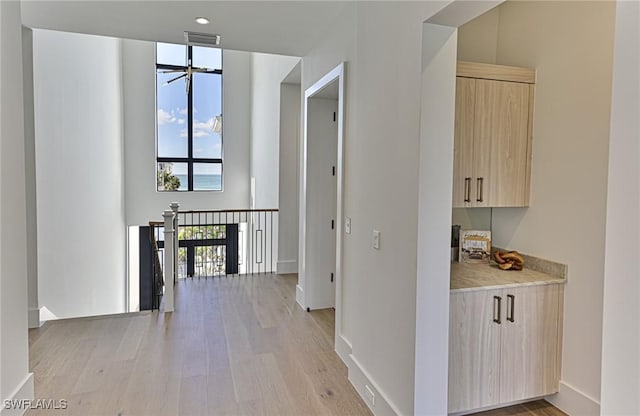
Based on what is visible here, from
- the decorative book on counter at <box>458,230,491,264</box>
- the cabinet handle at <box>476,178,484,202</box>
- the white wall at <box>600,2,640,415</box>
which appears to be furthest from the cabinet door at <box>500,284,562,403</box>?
the white wall at <box>600,2,640,415</box>

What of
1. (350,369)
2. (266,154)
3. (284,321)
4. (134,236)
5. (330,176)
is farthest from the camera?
(134,236)

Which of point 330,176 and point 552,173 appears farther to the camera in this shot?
point 330,176

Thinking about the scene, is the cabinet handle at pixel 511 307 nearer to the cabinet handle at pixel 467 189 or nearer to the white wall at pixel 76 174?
the cabinet handle at pixel 467 189

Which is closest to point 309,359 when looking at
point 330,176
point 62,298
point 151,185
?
point 330,176

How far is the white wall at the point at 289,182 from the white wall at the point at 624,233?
5189mm

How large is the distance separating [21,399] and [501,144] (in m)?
3.45

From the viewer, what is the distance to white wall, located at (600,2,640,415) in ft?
2.72

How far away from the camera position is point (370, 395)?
2.51 metres

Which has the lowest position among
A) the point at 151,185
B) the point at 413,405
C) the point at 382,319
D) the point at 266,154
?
the point at 413,405

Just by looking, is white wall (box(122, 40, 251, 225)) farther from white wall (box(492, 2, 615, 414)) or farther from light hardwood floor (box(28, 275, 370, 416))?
white wall (box(492, 2, 615, 414))

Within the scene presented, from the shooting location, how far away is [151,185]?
966cm

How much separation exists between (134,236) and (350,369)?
8338 mm

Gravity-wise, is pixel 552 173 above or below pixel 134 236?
above

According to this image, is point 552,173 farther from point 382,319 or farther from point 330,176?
point 330,176
